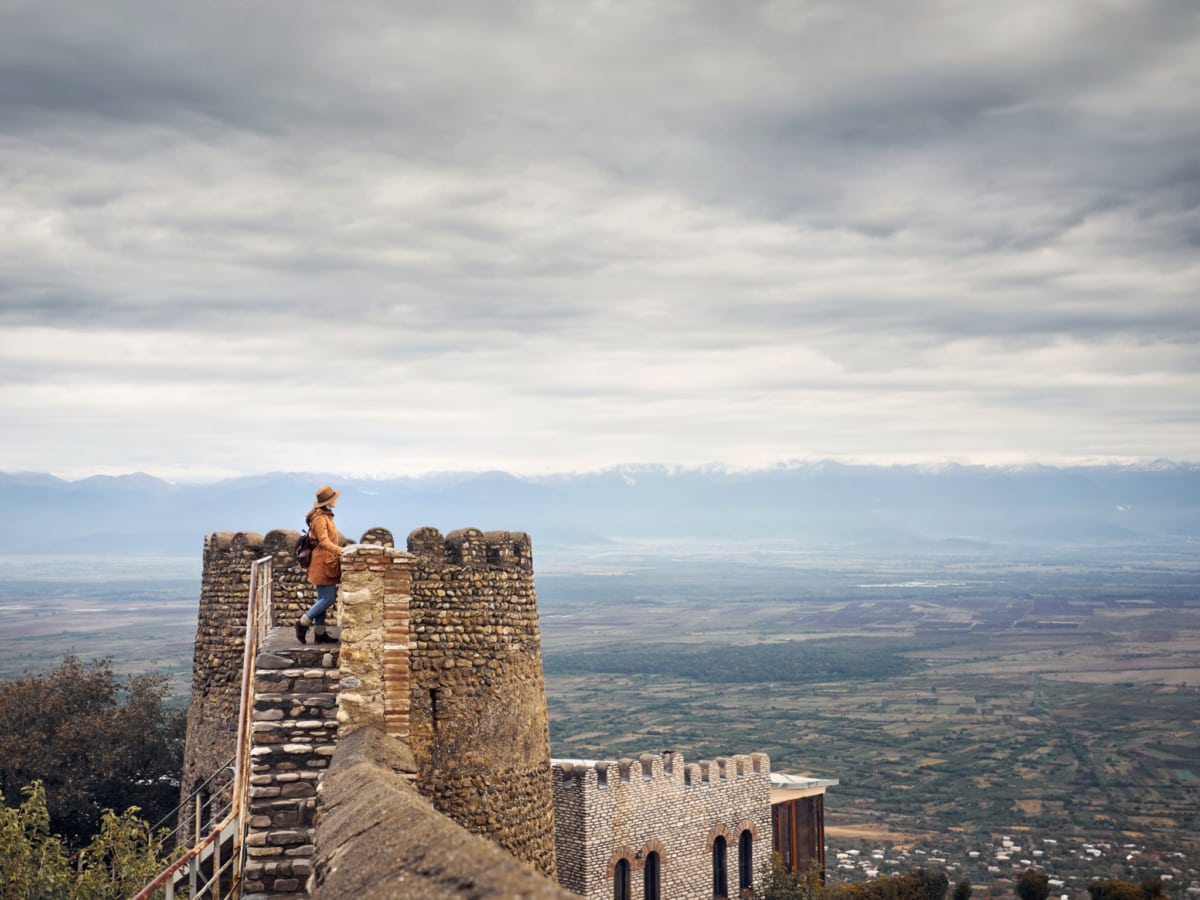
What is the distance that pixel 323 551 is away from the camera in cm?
1338

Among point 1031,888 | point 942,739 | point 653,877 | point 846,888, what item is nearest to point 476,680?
point 653,877

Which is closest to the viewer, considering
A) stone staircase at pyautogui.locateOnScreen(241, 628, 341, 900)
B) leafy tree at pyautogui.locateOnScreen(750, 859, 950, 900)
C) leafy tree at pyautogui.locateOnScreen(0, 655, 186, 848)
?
stone staircase at pyautogui.locateOnScreen(241, 628, 341, 900)

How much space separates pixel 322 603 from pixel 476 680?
347cm

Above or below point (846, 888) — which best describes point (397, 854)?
above

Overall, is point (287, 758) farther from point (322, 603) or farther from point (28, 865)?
point (28, 865)

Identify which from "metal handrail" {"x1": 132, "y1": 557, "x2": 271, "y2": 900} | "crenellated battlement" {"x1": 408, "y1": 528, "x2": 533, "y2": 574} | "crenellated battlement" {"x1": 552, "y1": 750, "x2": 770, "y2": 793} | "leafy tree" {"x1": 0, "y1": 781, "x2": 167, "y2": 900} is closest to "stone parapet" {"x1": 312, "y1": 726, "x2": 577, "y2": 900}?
"metal handrail" {"x1": 132, "y1": 557, "x2": 271, "y2": 900}

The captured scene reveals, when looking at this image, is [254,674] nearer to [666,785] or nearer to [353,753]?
[353,753]

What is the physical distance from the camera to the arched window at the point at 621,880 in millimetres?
29977

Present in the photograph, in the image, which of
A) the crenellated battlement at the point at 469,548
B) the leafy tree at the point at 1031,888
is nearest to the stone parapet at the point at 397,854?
the crenellated battlement at the point at 469,548

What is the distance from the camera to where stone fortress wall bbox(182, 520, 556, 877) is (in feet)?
51.9

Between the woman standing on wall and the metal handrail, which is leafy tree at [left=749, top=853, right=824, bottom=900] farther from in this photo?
the woman standing on wall

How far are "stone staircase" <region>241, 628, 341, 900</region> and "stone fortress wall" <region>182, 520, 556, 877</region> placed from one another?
2.79 metres

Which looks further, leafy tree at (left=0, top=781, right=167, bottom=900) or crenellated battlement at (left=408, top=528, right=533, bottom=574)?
crenellated battlement at (left=408, top=528, right=533, bottom=574)

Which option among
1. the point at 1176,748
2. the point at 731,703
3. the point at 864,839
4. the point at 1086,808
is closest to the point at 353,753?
the point at 864,839
